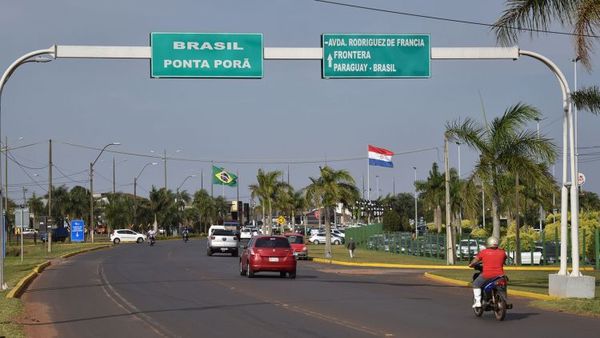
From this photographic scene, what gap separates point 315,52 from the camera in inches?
905

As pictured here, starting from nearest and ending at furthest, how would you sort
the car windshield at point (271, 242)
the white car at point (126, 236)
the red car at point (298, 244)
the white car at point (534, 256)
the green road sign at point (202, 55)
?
the green road sign at point (202, 55), the car windshield at point (271, 242), the white car at point (534, 256), the red car at point (298, 244), the white car at point (126, 236)

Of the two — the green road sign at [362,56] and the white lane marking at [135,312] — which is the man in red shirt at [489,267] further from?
the green road sign at [362,56]

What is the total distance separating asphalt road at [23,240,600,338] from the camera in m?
15.8

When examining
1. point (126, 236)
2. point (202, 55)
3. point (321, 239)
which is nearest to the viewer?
point (202, 55)

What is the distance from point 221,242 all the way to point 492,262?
134ft

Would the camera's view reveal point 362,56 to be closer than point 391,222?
Yes

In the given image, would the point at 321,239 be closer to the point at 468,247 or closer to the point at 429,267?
the point at 468,247

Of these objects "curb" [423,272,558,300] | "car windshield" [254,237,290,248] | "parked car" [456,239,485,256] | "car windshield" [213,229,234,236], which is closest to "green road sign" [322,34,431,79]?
"curb" [423,272,558,300]

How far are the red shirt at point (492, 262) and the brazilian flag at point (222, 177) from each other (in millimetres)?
97615

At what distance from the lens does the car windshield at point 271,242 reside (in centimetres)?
3366

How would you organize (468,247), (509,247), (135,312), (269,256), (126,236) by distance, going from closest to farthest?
1. (135,312)
2. (269,256)
3. (509,247)
4. (468,247)
5. (126,236)

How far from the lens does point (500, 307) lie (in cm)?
1728

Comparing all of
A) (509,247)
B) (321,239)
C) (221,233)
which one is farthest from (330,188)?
(321,239)

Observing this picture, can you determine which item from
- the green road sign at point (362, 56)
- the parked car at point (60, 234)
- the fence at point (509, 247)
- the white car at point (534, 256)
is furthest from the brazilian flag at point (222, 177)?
the green road sign at point (362, 56)
